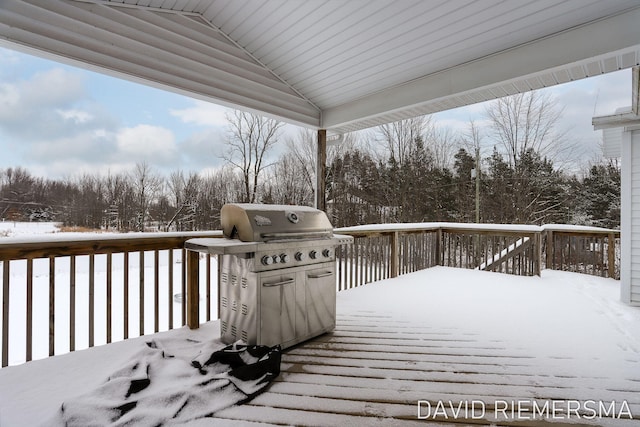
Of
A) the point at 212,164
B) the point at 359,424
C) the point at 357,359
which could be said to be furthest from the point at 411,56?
the point at 212,164

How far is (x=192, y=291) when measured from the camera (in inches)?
124

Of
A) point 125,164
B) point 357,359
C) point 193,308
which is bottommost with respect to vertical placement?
point 357,359

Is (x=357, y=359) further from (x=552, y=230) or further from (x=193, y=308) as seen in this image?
(x=552, y=230)

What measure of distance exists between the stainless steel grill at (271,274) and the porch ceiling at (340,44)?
1751mm

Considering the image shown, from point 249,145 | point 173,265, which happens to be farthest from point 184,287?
point 249,145

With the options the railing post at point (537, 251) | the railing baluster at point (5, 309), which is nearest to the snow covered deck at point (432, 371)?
the railing baluster at point (5, 309)

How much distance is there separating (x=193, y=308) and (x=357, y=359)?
1718 mm

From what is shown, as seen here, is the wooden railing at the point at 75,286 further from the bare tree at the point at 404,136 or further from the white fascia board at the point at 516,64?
the bare tree at the point at 404,136

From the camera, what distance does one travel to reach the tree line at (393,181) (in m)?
8.81

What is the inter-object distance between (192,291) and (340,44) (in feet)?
10.0

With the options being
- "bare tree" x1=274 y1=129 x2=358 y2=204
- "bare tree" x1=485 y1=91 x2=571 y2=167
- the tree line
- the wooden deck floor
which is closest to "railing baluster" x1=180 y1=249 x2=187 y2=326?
the wooden deck floor

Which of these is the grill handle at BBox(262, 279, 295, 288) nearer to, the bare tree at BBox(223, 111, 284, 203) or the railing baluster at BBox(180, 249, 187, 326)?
the railing baluster at BBox(180, 249, 187, 326)

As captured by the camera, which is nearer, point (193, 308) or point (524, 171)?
point (193, 308)

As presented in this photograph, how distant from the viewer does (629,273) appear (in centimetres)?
425
